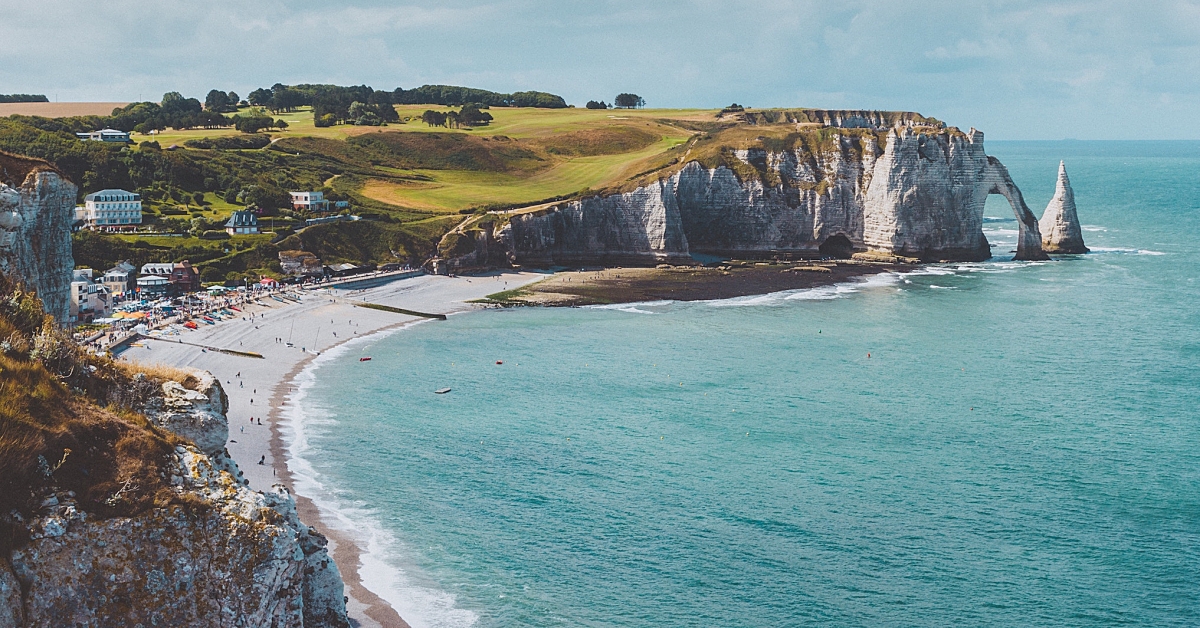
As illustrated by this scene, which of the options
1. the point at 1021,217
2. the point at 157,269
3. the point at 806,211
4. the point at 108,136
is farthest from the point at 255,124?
the point at 1021,217

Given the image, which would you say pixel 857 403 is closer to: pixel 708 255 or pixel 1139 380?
pixel 1139 380

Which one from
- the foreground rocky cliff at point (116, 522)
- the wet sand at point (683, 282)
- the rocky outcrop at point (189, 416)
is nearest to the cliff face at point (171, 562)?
the foreground rocky cliff at point (116, 522)

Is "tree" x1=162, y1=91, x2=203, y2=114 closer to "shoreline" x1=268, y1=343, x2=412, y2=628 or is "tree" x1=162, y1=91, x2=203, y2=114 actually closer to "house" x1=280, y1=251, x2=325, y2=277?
"house" x1=280, y1=251, x2=325, y2=277

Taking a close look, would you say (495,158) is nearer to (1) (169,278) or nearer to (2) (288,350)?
(1) (169,278)

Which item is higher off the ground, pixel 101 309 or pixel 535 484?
pixel 101 309

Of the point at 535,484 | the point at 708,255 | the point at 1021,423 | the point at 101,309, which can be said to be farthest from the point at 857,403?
the point at 708,255

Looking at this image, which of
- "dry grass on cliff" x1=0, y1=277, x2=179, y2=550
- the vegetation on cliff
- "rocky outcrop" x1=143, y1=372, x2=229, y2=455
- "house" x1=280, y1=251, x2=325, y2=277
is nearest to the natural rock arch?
"house" x1=280, y1=251, x2=325, y2=277

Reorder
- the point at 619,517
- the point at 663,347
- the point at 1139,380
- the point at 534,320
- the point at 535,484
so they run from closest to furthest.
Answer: the point at 619,517 < the point at 535,484 < the point at 1139,380 < the point at 663,347 < the point at 534,320
